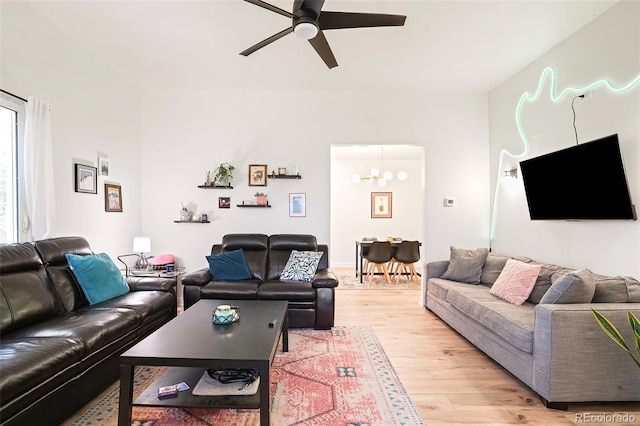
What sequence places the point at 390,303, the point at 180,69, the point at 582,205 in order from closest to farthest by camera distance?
the point at 582,205 → the point at 180,69 → the point at 390,303

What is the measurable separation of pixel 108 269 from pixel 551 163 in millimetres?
4275

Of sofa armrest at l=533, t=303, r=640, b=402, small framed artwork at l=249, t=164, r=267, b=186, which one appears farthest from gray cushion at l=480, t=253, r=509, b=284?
small framed artwork at l=249, t=164, r=267, b=186

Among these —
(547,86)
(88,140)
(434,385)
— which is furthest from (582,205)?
(88,140)

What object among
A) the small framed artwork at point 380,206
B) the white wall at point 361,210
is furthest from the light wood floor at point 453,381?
the small framed artwork at point 380,206

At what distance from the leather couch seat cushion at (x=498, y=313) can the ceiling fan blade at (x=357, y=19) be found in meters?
2.26

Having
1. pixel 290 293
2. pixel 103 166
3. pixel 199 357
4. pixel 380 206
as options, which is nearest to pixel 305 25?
pixel 199 357

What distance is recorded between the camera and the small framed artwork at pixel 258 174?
4.50 meters

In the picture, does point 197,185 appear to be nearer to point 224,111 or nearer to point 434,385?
Result: point 224,111

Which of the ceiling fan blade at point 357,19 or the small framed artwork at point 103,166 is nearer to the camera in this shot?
the ceiling fan blade at point 357,19

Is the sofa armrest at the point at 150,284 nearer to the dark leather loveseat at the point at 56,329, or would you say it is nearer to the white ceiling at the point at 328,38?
the dark leather loveseat at the point at 56,329

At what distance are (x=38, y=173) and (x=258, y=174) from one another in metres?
2.36

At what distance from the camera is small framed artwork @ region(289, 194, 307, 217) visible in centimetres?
453

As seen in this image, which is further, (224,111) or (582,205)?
(224,111)

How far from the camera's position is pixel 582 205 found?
278 centimetres
